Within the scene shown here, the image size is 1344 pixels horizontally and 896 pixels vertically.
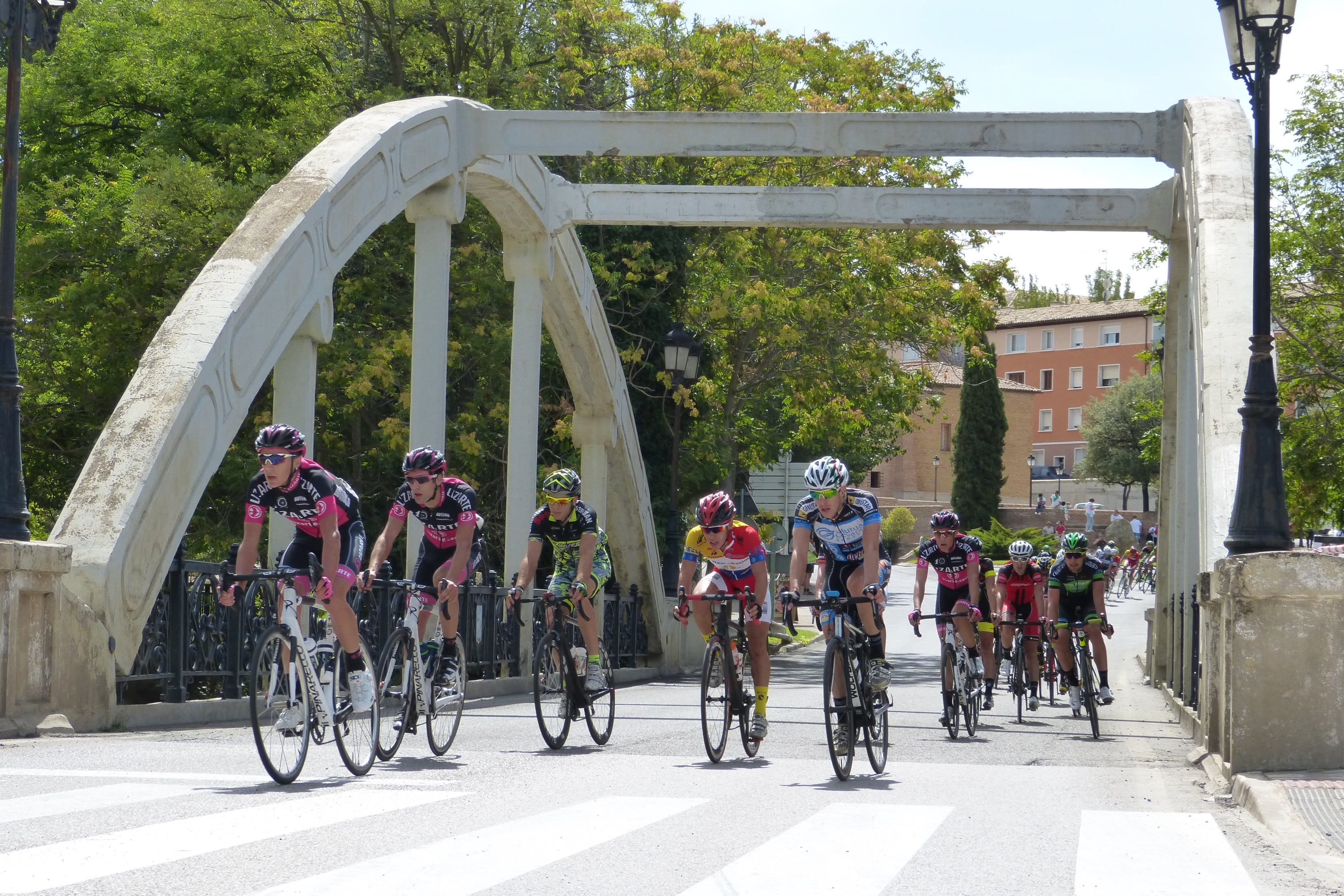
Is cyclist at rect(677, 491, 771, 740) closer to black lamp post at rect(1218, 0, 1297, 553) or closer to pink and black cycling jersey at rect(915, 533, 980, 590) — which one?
black lamp post at rect(1218, 0, 1297, 553)

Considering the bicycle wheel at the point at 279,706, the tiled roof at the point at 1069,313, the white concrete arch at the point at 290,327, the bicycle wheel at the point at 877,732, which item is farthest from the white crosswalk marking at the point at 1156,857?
the tiled roof at the point at 1069,313

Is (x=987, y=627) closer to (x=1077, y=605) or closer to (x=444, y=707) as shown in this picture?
(x=1077, y=605)

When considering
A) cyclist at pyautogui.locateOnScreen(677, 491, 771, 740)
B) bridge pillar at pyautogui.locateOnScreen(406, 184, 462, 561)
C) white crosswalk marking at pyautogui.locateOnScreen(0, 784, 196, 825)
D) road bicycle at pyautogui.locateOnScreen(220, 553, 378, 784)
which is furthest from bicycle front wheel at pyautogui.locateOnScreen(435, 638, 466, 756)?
bridge pillar at pyautogui.locateOnScreen(406, 184, 462, 561)

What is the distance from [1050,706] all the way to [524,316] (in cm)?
832

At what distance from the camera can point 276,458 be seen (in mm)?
8172

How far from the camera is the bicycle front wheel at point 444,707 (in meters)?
9.62

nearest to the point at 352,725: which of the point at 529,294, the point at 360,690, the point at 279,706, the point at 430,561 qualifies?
the point at 360,690

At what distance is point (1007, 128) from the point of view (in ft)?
58.6

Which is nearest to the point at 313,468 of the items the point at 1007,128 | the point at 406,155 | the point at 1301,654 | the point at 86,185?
the point at 1301,654

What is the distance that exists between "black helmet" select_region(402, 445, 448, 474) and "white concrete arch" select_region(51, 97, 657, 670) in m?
2.69

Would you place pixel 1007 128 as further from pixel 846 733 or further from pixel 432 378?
pixel 846 733

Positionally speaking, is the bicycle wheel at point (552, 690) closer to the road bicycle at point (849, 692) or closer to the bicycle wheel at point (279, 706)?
the road bicycle at point (849, 692)

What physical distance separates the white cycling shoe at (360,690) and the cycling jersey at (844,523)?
9.22 feet

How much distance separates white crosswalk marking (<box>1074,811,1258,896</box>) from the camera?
5672 millimetres
